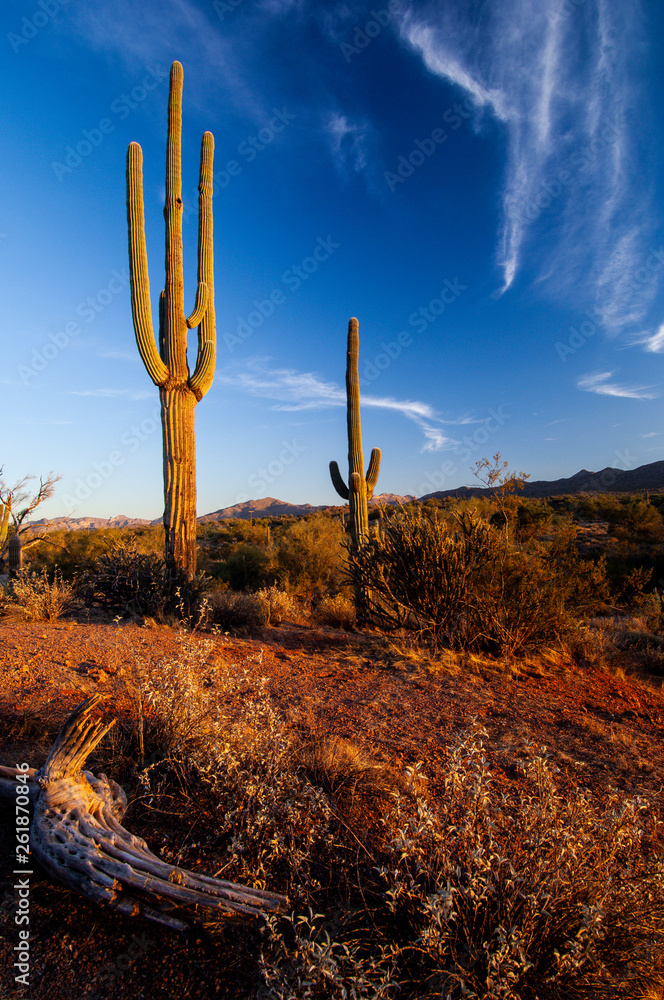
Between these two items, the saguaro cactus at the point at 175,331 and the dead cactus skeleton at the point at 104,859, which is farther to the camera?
the saguaro cactus at the point at 175,331

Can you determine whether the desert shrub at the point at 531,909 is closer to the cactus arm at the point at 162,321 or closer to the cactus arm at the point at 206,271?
the cactus arm at the point at 206,271

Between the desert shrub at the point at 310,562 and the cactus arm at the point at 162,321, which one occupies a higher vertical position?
the cactus arm at the point at 162,321

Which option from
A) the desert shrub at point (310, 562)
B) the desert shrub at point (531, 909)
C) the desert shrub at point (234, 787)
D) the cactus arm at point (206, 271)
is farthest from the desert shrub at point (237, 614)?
the desert shrub at point (531, 909)

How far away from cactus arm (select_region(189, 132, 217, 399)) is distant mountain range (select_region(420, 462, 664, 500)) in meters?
33.2

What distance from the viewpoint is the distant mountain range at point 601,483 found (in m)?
41.3

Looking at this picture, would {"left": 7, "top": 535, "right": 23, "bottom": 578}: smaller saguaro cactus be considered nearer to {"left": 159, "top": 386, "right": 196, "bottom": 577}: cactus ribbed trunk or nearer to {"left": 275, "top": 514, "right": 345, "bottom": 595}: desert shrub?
{"left": 275, "top": 514, "right": 345, "bottom": 595}: desert shrub

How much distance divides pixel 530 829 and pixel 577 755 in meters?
2.28

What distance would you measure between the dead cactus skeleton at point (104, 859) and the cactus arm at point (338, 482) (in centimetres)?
793

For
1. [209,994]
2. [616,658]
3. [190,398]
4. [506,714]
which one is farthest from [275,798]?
[190,398]

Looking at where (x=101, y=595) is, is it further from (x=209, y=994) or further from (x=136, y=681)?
(x=209, y=994)

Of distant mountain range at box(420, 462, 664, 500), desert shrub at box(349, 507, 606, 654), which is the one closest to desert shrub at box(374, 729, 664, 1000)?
desert shrub at box(349, 507, 606, 654)

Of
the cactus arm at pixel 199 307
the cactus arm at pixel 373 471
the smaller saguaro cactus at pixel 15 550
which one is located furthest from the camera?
the smaller saguaro cactus at pixel 15 550

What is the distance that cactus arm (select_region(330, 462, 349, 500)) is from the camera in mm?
10117

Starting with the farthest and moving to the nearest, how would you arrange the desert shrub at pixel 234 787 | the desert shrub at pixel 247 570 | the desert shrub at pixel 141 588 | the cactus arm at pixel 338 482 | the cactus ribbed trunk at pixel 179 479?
the desert shrub at pixel 247 570
the cactus arm at pixel 338 482
the cactus ribbed trunk at pixel 179 479
the desert shrub at pixel 141 588
the desert shrub at pixel 234 787
